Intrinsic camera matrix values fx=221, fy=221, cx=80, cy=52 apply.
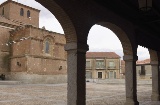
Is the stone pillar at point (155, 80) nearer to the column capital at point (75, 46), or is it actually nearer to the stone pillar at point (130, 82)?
the stone pillar at point (130, 82)

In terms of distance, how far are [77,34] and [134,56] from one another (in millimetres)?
4151

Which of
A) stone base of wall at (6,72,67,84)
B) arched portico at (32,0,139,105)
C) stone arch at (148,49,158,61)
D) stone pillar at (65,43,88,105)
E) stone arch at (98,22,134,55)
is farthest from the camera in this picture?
stone base of wall at (6,72,67,84)

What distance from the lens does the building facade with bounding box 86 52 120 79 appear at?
5534 centimetres

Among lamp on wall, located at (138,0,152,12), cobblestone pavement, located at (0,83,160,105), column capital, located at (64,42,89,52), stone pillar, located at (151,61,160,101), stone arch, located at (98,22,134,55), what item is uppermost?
lamp on wall, located at (138,0,152,12)

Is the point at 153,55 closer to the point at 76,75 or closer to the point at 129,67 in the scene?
the point at 129,67

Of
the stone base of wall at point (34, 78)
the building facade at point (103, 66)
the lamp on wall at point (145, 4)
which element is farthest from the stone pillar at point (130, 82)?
the building facade at point (103, 66)

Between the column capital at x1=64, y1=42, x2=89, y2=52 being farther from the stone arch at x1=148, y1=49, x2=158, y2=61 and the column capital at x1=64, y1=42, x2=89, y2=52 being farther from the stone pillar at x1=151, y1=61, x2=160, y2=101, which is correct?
the stone pillar at x1=151, y1=61, x2=160, y2=101

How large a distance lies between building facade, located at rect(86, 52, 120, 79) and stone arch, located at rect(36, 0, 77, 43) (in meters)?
49.8

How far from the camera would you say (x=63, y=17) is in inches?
222

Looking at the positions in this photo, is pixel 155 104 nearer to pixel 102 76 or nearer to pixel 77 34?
pixel 77 34

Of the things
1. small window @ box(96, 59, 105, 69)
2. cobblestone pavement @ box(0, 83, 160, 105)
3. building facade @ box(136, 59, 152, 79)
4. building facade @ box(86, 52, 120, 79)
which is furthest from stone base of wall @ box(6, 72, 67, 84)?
small window @ box(96, 59, 105, 69)

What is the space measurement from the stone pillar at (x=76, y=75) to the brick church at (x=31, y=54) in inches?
870

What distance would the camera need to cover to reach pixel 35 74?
92.0ft

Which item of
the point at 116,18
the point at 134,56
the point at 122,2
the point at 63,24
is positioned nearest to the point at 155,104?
the point at 134,56
